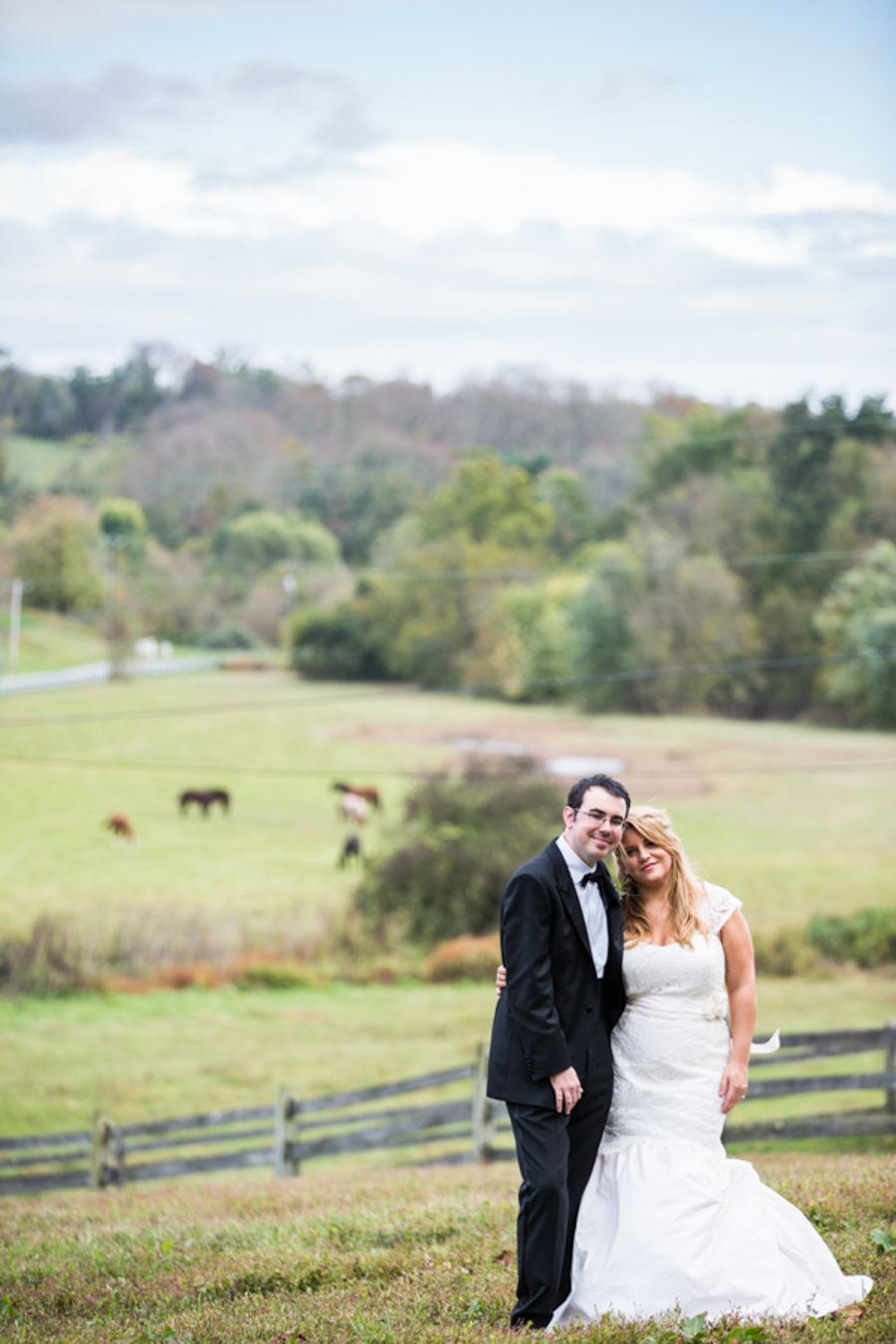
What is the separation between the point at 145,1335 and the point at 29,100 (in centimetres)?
4263

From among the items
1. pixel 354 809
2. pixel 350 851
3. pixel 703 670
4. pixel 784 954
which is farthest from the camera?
pixel 703 670

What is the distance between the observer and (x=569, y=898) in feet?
13.6

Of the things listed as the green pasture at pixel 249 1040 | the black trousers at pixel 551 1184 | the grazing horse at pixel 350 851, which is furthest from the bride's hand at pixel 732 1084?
the grazing horse at pixel 350 851

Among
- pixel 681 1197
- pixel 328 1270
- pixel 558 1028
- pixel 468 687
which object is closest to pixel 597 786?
pixel 558 1028

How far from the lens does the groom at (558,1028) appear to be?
13.3 feet

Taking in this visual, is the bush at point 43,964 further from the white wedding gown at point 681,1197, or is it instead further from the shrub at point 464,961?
the white wedding gown at point 681,1197

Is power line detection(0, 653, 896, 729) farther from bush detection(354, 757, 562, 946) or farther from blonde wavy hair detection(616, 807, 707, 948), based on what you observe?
blonde wavy hair detection(616, 807, 707, 948)

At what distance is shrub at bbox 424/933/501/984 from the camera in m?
23.8

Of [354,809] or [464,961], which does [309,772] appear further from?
[464,961]

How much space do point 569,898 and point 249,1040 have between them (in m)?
17.8

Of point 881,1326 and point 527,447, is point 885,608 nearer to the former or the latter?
point 527,447

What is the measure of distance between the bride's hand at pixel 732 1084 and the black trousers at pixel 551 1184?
43 cm

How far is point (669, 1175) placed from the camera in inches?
165

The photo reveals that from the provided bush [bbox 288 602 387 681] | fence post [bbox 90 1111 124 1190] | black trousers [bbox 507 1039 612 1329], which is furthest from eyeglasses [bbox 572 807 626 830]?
bush [bbox 288 602 387 681]
